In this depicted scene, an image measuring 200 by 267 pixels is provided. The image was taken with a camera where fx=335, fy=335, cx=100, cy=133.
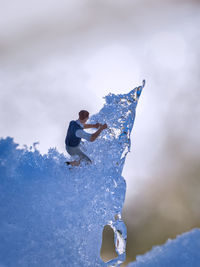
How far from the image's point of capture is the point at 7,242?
19.8ft

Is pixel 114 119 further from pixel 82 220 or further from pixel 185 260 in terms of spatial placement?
pixel 185 260

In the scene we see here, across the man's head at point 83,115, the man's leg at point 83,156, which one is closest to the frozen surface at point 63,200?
the man's leg at point 83,156

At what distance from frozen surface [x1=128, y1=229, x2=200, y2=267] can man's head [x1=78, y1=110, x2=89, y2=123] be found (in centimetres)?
300

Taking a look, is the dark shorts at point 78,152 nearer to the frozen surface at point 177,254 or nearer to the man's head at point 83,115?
the man's head at point 83,115

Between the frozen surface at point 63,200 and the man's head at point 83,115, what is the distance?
19.0 inches

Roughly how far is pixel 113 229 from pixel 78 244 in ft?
2.71

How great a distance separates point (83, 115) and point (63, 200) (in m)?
Result: 1.72

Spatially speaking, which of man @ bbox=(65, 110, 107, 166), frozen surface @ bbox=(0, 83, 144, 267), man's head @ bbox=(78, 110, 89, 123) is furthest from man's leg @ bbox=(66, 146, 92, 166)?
man's head @ bbox=(78, 110, 89, 123)

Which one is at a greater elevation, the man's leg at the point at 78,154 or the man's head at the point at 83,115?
the man's head at the point at 83,115

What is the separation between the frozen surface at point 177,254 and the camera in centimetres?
655

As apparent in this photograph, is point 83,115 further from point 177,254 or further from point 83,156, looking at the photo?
point 177,254

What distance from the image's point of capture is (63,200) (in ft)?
21.3

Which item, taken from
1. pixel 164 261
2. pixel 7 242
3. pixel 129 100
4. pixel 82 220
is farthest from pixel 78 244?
pixel 129 100

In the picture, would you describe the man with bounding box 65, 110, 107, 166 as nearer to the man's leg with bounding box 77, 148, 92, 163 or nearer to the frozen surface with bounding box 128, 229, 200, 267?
the man's leg with bounding box 77, 148, 92, 163
